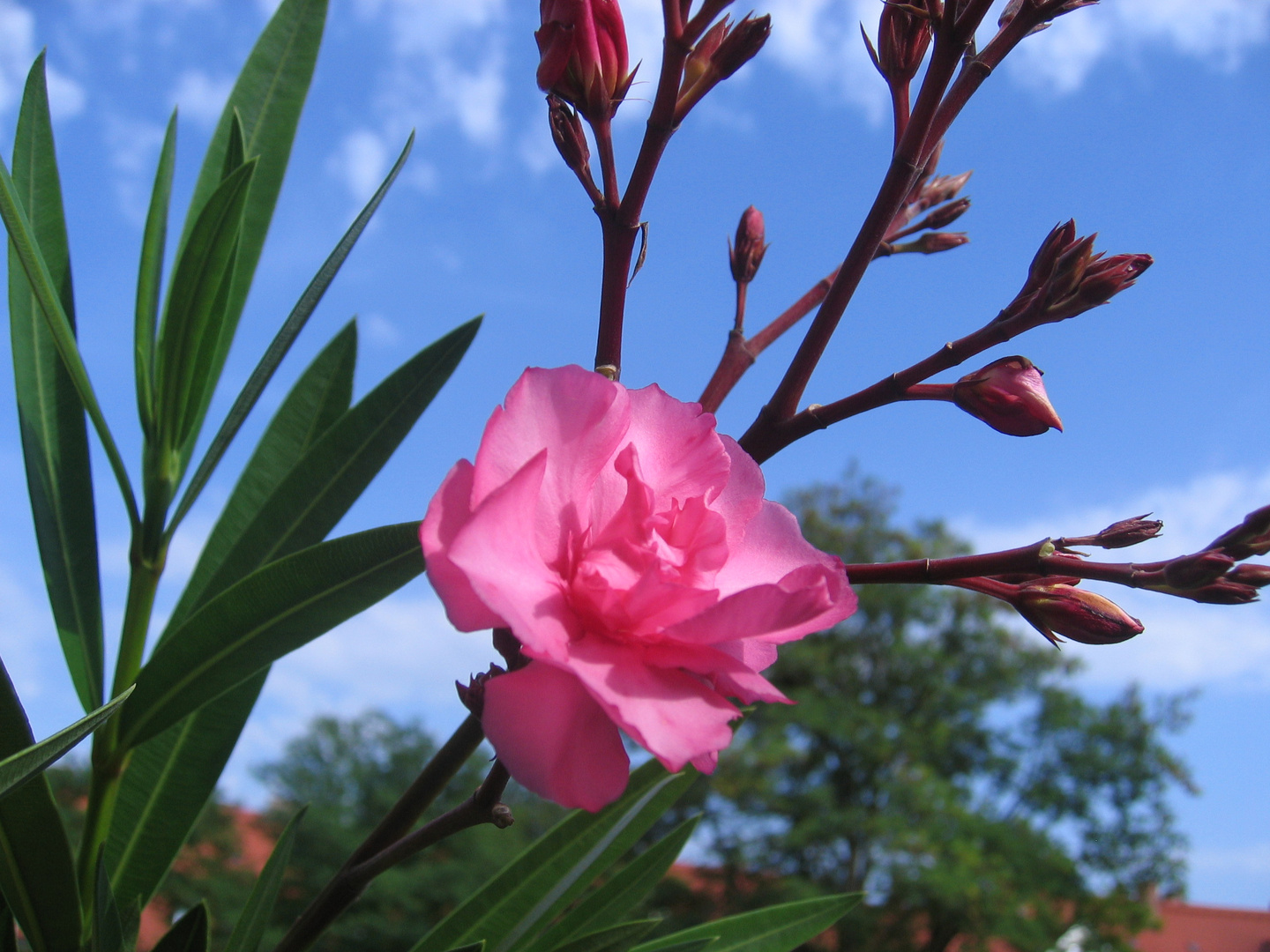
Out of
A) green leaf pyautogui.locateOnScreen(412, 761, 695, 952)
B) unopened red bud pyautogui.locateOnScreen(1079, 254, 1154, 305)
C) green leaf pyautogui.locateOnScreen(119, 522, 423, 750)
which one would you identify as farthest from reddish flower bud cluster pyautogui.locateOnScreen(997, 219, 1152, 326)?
green leaf pyautogui.locateOnScreen(412, 761, 695, 952)

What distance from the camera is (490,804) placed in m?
0.63

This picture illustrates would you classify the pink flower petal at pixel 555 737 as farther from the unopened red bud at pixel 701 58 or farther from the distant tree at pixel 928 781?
the distant tree at pixel 928 781

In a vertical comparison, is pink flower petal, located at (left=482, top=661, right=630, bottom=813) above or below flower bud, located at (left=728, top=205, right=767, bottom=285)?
below

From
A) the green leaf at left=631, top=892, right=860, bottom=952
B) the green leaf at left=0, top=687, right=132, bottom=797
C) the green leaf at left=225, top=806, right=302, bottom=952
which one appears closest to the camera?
the green leaf at left=0, top=687, right=132, bottom=797


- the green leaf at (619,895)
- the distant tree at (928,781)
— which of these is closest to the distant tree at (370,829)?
the distant tree at (928,781)

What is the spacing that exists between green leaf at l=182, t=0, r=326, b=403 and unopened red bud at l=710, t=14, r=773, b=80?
0.76 meters

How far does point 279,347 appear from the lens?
37.0 inches

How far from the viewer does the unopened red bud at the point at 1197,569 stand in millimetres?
601

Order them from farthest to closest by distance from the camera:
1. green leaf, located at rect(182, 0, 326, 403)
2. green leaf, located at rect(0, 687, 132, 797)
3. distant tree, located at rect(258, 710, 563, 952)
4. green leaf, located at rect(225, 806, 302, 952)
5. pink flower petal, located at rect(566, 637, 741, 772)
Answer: distant tree, located at rect(258, 710, 563, 952) < green leaf, located at rect(182, 0, 326, 403) < green leaf, located at rect(225, 806, 302, 952) < green leaf, located at rect(0, 687, 132, 797) < pink flower petal, located at rect(566, 637, 741, 772)

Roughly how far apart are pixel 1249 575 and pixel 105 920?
906mm

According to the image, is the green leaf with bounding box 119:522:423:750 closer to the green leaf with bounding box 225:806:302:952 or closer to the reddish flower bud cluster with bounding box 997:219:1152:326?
the green leaf with bounding box 225:806:302:952

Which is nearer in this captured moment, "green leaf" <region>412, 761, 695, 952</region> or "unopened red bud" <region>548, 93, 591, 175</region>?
"unopened red bud" <region>548, 93, 591, 175</region>

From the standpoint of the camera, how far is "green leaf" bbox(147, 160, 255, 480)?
3.21ft

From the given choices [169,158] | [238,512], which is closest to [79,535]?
[238,512]
